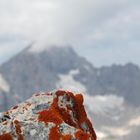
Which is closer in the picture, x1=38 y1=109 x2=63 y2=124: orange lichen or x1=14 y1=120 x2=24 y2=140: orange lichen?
x1=14 y1=120 x2=24 y2=140: orange lichen

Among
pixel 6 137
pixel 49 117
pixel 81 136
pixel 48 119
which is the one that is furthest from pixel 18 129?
pixel 81 136

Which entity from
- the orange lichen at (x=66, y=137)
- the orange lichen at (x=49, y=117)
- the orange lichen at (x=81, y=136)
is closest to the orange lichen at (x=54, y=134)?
the orange lichen at (x=66, y=137)

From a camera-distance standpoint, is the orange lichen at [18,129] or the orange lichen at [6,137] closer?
the orange lichen at [6,137]

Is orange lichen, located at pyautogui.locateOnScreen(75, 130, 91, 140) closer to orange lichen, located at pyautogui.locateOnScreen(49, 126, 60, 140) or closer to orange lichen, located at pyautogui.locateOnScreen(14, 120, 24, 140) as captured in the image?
orange lichen, located at pyautogui.locateOnScreen(49, 126, 60, 140)

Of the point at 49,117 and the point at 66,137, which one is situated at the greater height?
the point at 49,117

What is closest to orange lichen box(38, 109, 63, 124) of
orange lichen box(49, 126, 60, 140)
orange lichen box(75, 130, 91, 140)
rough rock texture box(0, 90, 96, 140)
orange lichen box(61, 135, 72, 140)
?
rough rock texture box(0, 90, 96, 140)

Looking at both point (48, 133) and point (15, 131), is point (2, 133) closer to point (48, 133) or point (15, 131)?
point (15, 131)

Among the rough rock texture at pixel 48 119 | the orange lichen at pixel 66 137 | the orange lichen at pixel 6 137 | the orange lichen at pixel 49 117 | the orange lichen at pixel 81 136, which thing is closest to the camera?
the orange lichen at pixel 81 136

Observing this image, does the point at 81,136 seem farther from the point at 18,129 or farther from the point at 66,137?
the point at 18,129

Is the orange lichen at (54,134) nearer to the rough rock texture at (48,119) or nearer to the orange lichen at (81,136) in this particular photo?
the rough rock texture at (48,119)
